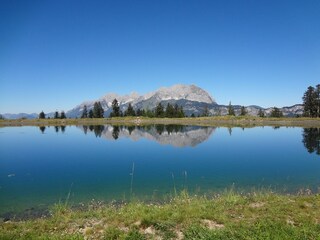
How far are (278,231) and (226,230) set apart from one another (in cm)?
186

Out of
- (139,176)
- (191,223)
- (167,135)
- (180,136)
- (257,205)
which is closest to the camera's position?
(191,223)

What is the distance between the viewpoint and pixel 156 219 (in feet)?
42.0

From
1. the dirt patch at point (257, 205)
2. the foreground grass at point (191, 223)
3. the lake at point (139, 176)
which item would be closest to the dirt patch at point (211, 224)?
the foreground grass at point (191, 223)

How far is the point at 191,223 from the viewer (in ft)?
40.7

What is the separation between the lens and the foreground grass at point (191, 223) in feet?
36.9

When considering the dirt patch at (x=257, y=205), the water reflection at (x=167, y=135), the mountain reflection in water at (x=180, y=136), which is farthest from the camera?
the water reflection at (x=167, y=135)

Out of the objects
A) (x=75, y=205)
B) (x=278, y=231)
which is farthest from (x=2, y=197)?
(x=278, y=231)

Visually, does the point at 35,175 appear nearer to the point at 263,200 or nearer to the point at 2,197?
the point at 2,197

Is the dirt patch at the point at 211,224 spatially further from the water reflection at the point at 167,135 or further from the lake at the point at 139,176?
the water reflection at the point at 167,135

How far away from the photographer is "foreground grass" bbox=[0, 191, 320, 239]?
11.2 m

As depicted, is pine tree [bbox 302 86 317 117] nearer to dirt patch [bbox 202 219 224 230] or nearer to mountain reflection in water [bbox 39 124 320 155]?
mountain reflection in water [bbox 39 124 320 155]

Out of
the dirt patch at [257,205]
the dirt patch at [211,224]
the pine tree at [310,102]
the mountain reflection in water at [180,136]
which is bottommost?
the mountain reflection in water at [180,136]

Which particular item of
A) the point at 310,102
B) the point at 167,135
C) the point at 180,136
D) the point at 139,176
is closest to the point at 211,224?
the point at 139,176

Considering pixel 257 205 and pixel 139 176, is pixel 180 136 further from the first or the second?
pixel 257 205
